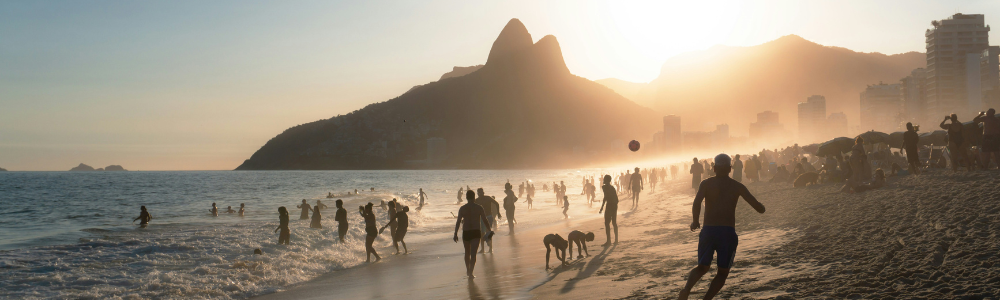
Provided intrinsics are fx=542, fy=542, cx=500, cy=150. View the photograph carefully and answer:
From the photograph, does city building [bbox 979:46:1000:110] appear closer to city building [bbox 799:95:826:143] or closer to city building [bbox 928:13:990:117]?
city building [bbox 928:13:990:117]

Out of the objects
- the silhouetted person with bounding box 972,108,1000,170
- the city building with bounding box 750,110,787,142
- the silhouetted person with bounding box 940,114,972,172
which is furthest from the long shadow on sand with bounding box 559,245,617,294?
the city building with bounding box 750,110,787,142

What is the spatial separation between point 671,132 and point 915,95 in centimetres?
6657

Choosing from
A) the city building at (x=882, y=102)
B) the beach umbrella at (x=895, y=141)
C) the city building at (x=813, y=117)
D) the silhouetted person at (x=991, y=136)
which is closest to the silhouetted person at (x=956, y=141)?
the silhouetted person at (x=991, y=136)

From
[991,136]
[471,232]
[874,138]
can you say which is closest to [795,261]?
[471,232]

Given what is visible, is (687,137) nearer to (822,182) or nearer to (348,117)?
(348,117)

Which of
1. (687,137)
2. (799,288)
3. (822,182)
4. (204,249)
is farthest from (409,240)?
(687,137)

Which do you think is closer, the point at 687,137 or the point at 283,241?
the point at 283,241

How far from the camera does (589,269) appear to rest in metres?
8.21

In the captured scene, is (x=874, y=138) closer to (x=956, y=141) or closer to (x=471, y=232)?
(x=956, y=141)

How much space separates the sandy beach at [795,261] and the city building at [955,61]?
15265 centimetres

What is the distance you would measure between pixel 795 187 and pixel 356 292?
15039mm

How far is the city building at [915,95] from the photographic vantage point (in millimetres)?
145137

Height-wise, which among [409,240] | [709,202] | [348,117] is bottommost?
[409,240]

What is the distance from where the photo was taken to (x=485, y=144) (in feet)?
559
